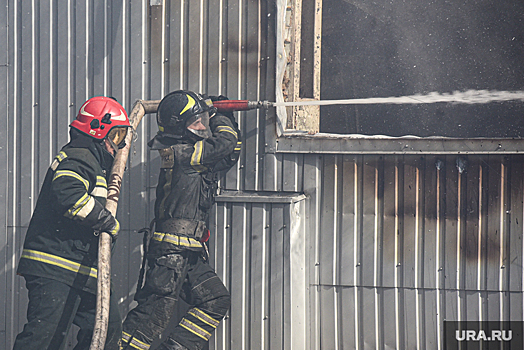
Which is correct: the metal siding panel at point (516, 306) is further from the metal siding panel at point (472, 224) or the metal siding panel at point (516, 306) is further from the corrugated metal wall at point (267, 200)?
the metal siding panel at point (472, 224)

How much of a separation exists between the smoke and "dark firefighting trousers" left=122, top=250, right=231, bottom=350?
6.32ft

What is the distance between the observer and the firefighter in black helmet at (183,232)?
492 centimetres

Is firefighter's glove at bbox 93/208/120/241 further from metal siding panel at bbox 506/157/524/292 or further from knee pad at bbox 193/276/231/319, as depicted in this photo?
metal siding panel at bbox 506/157/524/292

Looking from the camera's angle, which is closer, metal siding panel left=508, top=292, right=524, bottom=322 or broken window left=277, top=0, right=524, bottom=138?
metal siding panel left=508, top=292, right=524, bottom=322

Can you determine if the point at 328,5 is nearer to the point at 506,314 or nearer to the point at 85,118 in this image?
the point at 85,118

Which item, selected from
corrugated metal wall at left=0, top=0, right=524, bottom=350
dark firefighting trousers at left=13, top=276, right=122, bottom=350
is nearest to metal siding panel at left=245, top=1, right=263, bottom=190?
corrugated metal wall at left=0, top=0, right=524, bottom=350

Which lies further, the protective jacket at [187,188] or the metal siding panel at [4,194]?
the metal siding panel at [4,194]

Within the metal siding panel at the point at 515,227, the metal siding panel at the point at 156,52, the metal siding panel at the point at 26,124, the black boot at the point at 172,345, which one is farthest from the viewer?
the metal siding panel at the point at 26,124

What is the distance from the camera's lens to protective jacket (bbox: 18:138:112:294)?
456 centimetres

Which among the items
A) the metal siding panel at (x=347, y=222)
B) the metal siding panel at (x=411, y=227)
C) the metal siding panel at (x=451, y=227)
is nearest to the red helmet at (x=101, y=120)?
the metal siding panel at (x=347, y=222)

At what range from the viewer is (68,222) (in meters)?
4.76

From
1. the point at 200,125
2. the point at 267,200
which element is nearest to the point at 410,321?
the point at 267,200

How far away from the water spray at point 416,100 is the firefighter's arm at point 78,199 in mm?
1500

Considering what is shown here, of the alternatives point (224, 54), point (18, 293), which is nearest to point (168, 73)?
point (224, 54)
